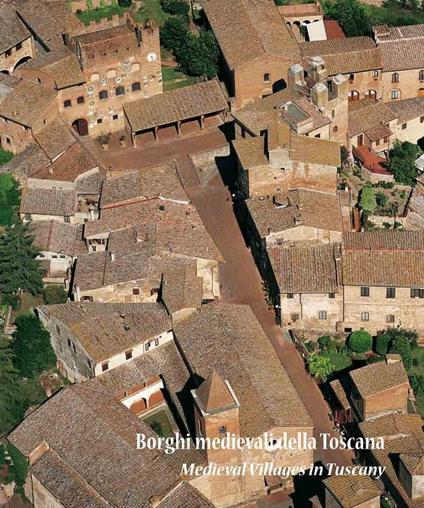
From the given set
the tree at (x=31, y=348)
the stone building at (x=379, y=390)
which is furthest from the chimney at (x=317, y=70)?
the tree at (x=31, y=348)

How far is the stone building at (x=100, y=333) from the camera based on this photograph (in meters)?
113

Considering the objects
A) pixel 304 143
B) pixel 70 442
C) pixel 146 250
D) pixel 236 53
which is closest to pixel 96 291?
pixel 146 250

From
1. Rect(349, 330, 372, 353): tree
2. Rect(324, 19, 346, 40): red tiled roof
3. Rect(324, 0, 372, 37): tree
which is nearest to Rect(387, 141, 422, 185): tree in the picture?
Rect(324, 0, 372, 37): tree

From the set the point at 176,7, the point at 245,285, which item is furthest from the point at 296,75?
the point at 176,7

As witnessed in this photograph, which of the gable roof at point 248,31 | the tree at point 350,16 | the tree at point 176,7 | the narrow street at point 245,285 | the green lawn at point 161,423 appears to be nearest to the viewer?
the green lawn at point 161,423

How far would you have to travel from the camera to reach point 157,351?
377 feet

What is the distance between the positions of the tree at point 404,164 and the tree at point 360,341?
1984 centimetres

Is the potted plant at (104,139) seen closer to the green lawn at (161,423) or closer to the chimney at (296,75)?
the chimney at (296,75)

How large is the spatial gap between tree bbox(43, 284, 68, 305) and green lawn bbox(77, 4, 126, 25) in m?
34.8

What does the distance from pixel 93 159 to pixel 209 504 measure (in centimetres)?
4049

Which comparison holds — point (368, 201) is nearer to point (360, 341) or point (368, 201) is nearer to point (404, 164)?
point (404, 164)

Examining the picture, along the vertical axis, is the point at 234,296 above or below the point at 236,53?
below

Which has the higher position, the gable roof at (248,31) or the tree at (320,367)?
the gable roof at (248,31)

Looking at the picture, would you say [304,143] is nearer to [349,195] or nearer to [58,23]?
[349,195]
